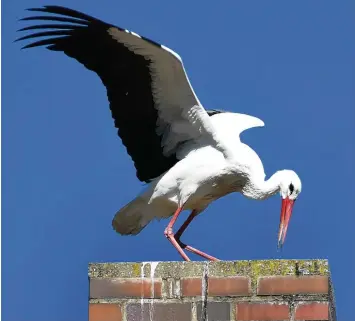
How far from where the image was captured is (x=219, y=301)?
425 cm

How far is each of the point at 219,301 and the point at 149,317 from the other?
11.1 inches

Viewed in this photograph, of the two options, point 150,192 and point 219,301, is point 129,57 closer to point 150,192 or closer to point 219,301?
point 150,192

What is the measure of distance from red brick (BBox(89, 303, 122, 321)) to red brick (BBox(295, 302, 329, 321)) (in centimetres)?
71

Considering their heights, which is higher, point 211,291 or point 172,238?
point 172,238

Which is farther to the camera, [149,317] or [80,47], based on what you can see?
[80,47]

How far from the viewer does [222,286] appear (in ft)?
14.1

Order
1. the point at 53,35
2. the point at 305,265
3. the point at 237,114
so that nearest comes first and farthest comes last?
the point at 305,265 < the point at 53,35 < the point at 237,114

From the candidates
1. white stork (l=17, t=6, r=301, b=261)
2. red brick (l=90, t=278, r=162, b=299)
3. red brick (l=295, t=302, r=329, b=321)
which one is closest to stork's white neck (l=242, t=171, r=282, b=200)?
white stork (l=17, t=6, r=301, b=261)

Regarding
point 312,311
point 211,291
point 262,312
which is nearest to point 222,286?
point 211,291

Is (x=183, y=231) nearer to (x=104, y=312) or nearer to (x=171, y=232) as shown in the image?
(x=171, y=232)

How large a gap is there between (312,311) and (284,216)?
312 cm

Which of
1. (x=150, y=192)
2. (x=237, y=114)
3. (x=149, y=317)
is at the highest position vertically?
(x=237, y=114)

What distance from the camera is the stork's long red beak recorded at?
7.13 m

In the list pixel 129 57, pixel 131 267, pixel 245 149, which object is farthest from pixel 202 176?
pixel 131 267
